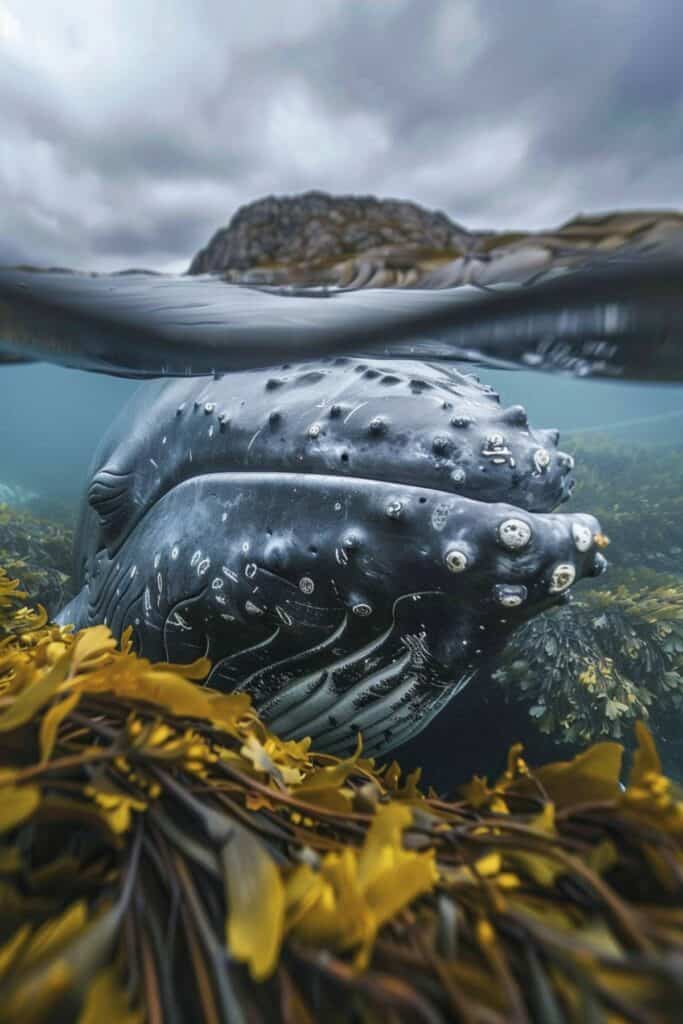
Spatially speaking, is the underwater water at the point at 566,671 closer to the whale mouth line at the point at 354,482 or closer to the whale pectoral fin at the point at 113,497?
the whale pectoral fin at the point at 113,497

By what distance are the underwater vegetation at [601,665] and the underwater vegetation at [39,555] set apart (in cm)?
280

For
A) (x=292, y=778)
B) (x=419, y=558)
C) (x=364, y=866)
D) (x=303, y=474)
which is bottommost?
(x=292, y=778)

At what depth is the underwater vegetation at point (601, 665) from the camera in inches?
104

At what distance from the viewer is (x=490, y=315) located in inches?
69.1

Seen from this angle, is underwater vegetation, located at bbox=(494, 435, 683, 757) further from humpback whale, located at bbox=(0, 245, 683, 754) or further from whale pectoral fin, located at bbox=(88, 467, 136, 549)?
whale pectoral fin, located at bbox=(88, 467, 136, 549)

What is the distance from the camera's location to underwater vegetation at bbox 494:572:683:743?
2.63m

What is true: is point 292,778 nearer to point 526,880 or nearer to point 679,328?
point 526,880

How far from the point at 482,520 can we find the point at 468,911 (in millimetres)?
733

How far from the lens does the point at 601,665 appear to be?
2.89 meters

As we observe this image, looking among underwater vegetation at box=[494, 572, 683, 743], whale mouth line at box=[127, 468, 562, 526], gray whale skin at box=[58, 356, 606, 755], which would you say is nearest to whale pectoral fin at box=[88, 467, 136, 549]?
gray whale skin at box=[58, 356, 606, 755]

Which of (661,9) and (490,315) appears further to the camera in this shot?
(490,315)

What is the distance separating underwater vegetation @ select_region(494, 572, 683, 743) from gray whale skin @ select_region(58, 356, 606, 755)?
1064mm

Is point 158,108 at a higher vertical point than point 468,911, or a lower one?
higher

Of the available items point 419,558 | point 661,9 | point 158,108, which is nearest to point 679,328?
point 661,9
